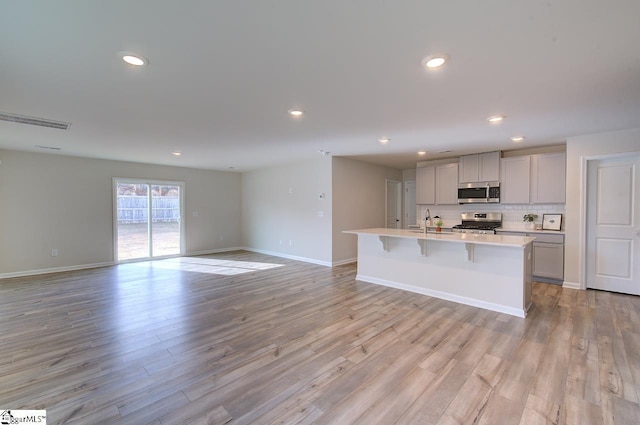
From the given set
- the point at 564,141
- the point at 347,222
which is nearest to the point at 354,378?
the point at 347,222

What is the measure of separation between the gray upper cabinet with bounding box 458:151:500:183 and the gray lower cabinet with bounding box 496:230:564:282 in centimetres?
131

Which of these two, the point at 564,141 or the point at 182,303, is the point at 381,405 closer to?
the point at 182,303

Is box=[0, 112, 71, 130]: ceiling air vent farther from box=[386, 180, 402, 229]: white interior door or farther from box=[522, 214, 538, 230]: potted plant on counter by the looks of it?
box=[522, 214, 538, 230]: potted plant on counter

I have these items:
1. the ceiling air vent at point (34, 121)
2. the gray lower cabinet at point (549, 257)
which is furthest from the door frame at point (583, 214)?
the ceiling air vent at point (34, 121)

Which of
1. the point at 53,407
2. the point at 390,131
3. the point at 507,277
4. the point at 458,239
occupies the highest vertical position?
the point at 390,131

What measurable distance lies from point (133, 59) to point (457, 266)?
168 inches

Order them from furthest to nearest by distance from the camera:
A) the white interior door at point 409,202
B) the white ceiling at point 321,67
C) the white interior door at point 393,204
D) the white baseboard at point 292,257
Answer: the white interior door at point 409,202 → the white interior door at point 393,204 → the white baseboard at point 292,257 → the white ceiling at point 321,67

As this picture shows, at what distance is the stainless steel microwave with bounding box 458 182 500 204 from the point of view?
5.69 meters

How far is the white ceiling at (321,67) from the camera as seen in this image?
5.39 ft

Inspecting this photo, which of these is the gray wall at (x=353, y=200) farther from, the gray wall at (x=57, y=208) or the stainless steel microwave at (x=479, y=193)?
the gray wall at (x=57, y=208)

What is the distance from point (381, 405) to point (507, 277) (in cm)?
260

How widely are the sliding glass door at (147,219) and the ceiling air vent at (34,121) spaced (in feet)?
10.7

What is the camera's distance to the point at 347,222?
670 centimetres

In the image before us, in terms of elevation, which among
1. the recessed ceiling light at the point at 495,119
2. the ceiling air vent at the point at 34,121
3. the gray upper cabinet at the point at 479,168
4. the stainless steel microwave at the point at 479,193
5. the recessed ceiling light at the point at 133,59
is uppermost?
the recessed ceiling light at the point at 133,59
